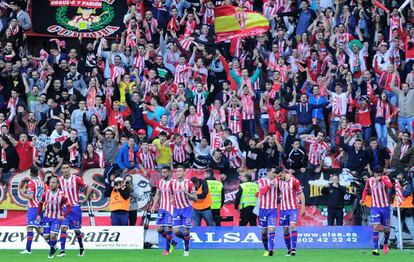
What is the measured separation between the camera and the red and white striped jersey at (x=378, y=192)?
97.5 feet

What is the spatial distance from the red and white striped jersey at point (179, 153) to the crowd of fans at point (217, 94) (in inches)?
1.2

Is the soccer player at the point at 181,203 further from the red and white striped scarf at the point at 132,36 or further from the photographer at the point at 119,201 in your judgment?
the red and white striped scarf at the point at 132,36

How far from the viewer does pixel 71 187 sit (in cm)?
2956

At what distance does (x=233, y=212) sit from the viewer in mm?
32844

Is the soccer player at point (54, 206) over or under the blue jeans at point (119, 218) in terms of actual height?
over

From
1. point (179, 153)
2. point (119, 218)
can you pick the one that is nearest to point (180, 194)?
point (119, 218)

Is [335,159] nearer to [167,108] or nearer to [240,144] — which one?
[240,144]

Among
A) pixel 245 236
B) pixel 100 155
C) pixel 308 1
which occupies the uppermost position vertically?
pixel 308 1

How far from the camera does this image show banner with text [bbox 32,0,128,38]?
4047 centimetres

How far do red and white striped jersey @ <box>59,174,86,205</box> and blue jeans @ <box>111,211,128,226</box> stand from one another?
251cm

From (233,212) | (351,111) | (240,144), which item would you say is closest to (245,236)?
(233,212)


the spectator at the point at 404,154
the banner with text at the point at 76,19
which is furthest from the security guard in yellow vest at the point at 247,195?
the banner with text at the point at 76,19

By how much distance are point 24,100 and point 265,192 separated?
9.85 meters

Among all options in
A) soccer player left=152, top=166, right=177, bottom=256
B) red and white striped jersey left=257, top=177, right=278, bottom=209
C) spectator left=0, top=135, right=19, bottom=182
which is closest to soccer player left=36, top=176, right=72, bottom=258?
soccer player left=152, top=166, right=177, bottom=256
